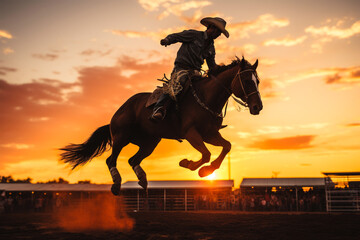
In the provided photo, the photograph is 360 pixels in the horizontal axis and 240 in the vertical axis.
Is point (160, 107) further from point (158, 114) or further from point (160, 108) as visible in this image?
point (158, 114)

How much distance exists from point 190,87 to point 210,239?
387 cm

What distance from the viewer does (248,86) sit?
22.2 feet

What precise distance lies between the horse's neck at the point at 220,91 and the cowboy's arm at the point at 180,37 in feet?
3.25

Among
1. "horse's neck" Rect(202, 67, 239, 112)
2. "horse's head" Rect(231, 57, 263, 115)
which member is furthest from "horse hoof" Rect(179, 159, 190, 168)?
"horse's head" Rect(231, 57, 263, 115)

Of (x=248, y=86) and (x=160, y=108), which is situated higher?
(x=248, y=86)

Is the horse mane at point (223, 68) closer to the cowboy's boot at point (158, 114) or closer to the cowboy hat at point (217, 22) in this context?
the cowboy hat at point (217, 22)

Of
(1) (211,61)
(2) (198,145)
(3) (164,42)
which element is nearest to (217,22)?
(1) (211,61)

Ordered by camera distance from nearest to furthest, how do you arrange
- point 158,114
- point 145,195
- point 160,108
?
point 158,114
point 160,108
point 145,195

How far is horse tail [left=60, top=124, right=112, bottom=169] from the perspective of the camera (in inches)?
386

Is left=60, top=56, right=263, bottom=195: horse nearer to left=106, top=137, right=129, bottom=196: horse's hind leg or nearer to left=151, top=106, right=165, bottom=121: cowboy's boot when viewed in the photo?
left=106, top=137, right=129, bottom=196: horse's hind leg

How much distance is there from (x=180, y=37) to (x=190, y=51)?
34 centimetres

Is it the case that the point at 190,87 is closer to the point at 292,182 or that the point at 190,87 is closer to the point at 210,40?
the point at 210,40

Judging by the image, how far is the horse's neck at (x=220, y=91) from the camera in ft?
23.2

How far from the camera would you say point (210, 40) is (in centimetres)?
754
